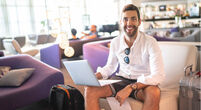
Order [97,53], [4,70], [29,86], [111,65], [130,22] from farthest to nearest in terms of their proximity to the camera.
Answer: [97,53] < [4,70] < [29,86] < [111,65] < [130,22]

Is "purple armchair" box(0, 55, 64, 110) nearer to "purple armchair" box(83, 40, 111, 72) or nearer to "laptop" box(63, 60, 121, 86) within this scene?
"laptop" box(63, 60, 121, 86)

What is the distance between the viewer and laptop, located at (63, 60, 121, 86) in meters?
1.77

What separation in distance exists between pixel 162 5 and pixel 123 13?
9.76 meters

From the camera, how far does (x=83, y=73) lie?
1.83m

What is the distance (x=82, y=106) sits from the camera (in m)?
2.37

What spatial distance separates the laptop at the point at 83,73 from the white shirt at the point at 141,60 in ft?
1.05

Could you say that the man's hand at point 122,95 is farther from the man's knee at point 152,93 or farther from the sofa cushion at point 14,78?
the sofa cushion at point 14,78

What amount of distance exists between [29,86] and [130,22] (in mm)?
1574

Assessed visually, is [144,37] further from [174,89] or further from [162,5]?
[162,5]

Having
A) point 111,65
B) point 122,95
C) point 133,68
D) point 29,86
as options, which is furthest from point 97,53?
point 122,95

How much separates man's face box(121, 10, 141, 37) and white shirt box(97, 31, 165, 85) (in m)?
0.08

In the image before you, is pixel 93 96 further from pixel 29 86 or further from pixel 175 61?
pixel 29 86

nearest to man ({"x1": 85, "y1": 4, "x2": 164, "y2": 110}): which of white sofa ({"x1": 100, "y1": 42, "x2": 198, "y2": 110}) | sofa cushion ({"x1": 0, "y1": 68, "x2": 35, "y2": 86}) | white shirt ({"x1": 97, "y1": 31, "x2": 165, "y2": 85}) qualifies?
white shirt ({"x1": 97, "y1": 31, "x2": 165, "y2": 85})

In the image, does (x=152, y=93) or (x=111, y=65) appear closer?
(x=152, y=93)
